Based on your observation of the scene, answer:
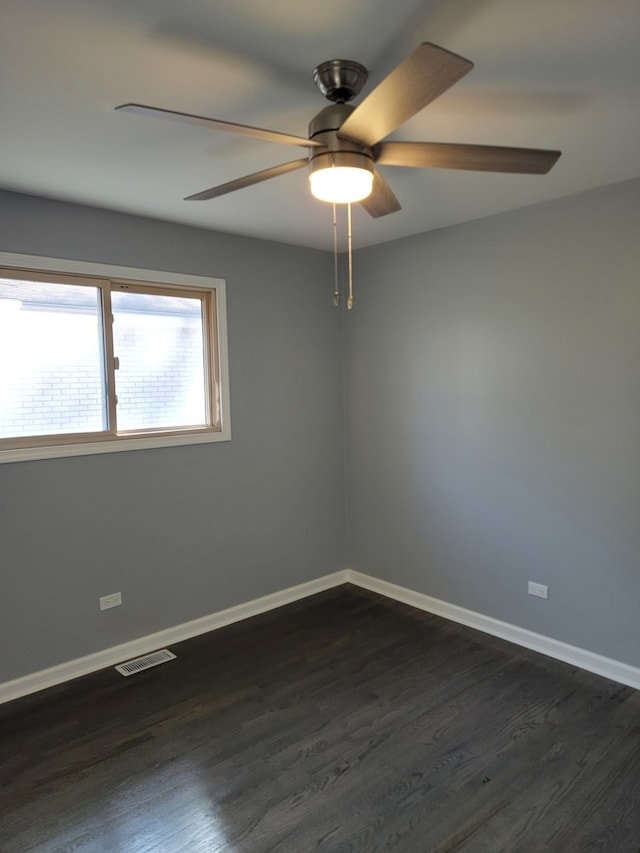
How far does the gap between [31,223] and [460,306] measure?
2.44 m

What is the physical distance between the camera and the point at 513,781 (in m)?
2.19

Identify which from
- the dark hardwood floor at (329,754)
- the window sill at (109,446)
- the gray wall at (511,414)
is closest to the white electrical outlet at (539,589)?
the gray wall at (511,414)

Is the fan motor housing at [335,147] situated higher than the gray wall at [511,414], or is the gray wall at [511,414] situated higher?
the fan motor housing at [335,147]

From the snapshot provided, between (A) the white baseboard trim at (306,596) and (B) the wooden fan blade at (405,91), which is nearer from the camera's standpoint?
(B) the wooden fan blade at (405,91)

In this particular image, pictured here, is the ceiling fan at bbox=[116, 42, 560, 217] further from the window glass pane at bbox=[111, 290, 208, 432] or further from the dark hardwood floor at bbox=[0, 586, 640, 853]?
the dark hardwood floor at bbox=[0, 586, 640, 853]

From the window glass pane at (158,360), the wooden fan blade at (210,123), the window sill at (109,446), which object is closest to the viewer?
the wooden fan blade at (210,123)

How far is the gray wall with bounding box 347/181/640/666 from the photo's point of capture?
2840 mm

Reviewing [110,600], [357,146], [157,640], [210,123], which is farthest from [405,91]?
[157,640]

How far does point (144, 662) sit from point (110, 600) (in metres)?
0.41

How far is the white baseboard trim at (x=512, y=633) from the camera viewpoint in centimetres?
289

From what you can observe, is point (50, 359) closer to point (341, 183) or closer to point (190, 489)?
point (190, 489)

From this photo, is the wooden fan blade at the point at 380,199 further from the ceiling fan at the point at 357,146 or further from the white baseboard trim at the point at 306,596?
the white baseboard trim at the point at 306,596

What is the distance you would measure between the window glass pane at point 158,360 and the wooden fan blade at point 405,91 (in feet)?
6.54

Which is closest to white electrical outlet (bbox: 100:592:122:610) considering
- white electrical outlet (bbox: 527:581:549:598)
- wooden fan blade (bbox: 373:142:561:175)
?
white electrical outlet (bbox: 527:581:549:598)
